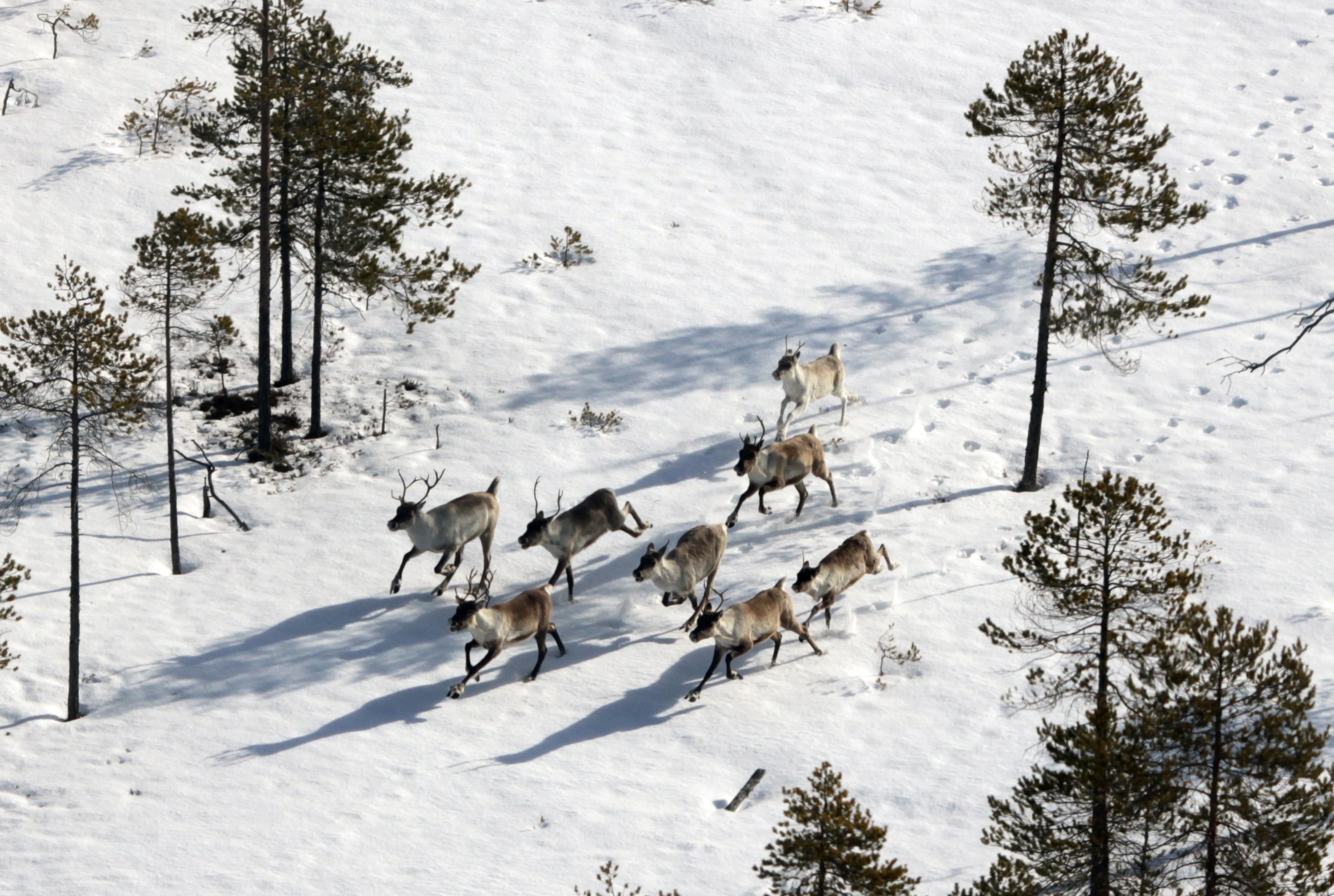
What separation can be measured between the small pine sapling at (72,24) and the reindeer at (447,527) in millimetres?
26544

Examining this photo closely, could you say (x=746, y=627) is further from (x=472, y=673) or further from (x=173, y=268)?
(x=173, y=268)

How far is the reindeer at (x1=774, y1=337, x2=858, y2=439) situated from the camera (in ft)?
82.7

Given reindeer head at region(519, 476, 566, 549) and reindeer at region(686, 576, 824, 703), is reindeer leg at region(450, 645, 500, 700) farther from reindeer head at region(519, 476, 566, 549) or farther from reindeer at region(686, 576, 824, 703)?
reindeer at region(686, 576, 824, 703)

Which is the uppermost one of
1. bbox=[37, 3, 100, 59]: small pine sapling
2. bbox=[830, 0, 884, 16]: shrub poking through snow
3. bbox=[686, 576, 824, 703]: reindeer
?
bbox=[830, 0, 884, 16]: shrub poking through snow

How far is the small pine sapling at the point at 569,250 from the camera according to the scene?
32406 mm

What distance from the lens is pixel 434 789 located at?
56.3 feet

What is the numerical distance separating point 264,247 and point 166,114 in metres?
12.4

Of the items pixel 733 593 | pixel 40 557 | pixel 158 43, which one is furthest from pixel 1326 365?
pixel 158 43

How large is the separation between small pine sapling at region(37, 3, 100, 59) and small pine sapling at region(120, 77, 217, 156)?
4747 millimetres

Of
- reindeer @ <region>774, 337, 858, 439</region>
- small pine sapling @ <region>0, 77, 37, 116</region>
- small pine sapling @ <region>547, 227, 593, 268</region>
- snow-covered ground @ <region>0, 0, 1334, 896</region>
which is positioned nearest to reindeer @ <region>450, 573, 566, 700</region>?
snow-covered ground @ <region>0, 0, 1334, 896</region>

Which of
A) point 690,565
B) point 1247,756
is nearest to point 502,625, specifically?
point 690,565

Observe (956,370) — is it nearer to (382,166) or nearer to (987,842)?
(382,166)

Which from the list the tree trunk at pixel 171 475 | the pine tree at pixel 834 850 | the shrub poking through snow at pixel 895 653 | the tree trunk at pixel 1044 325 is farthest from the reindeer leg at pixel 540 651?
the tree trunk at pixel 1044 325

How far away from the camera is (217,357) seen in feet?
95.5
